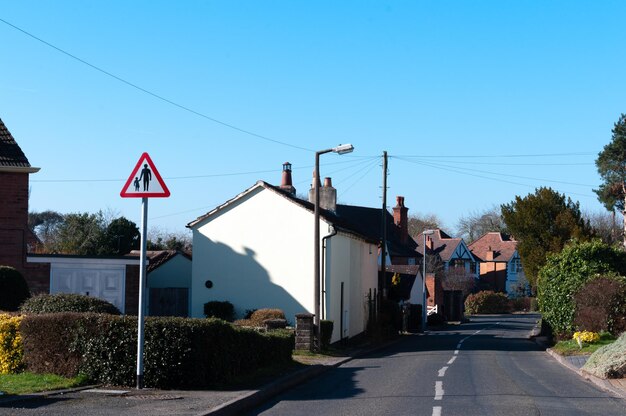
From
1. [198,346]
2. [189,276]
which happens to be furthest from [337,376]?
[189,276]

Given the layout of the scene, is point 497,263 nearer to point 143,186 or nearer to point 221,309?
point 221,309

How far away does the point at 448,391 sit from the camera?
15.1 meters

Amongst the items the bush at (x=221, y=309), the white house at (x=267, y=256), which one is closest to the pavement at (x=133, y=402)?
the white house at (x=267, y=256)

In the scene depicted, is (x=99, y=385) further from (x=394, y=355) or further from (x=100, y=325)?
(x=394, y=355)

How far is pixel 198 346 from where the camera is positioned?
43.7ft

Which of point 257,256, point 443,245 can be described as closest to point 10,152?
point 257,256

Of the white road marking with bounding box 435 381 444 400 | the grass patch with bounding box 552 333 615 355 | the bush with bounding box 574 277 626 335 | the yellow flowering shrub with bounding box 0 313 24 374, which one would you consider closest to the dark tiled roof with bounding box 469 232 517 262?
the bush with bounding box 574 277 626 335

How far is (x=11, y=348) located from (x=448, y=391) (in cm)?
788

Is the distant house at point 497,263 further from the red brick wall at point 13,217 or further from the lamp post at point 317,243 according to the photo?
the red brick wall at point 13,217

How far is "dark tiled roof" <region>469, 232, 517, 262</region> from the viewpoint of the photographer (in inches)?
3782

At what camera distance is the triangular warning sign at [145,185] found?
39.3 feet

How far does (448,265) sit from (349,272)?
59009mm

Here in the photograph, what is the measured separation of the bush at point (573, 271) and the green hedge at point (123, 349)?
68.0 ft

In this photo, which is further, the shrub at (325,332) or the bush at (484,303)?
the bush at (484,303)
